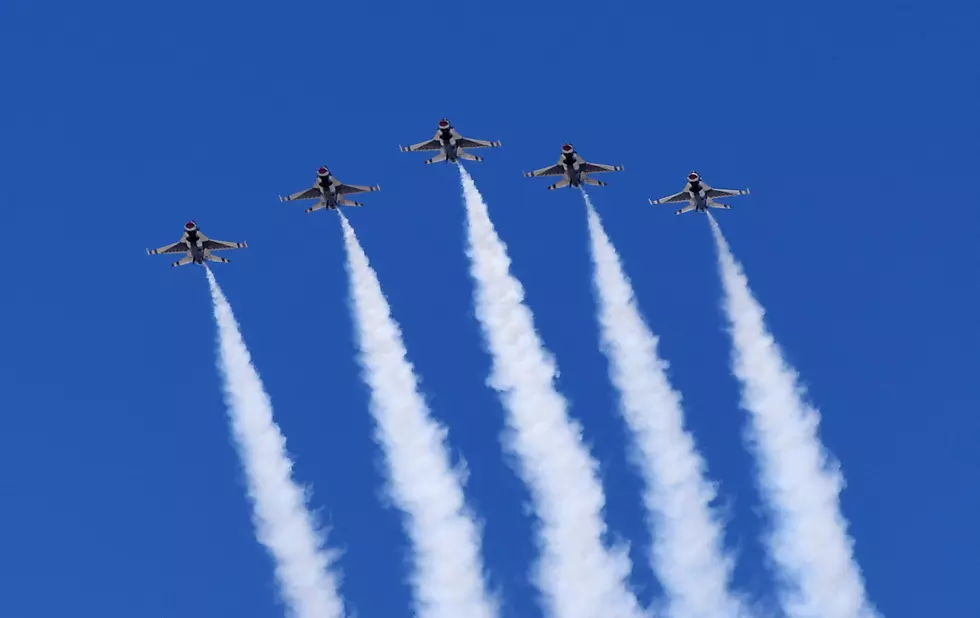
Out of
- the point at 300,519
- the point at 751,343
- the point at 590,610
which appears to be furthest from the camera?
the point at 751,343

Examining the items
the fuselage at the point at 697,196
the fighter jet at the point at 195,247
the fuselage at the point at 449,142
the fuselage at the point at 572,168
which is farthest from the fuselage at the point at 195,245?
the fuselage at the point at 697,196

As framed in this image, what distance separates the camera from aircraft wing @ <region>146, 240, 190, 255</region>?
90.8m

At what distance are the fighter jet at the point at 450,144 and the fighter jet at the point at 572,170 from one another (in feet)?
10.2

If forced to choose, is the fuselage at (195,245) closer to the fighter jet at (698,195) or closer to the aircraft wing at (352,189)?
the aircraft wing at (352,189)

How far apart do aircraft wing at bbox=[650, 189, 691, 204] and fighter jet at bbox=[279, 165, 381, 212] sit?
15291 millimetres

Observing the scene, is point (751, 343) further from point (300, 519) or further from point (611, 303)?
point (300, 519)

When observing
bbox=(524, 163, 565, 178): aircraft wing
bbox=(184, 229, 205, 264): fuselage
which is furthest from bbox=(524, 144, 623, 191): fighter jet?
bbox=(184, 229, 205, 264): fuselage

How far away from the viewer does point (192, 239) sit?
90500 mm

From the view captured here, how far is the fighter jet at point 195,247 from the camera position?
90.5m

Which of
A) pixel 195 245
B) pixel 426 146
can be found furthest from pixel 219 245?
pixel 426 146

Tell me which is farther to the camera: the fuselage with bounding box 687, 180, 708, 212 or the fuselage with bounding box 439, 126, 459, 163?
the fuselage with bounding box 687, 180, 708, 212

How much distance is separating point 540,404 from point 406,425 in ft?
Answer: 21.9

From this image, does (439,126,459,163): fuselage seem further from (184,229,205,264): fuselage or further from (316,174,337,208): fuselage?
(184,229,205,264): fuselage

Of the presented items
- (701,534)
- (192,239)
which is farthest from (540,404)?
(192,239)
